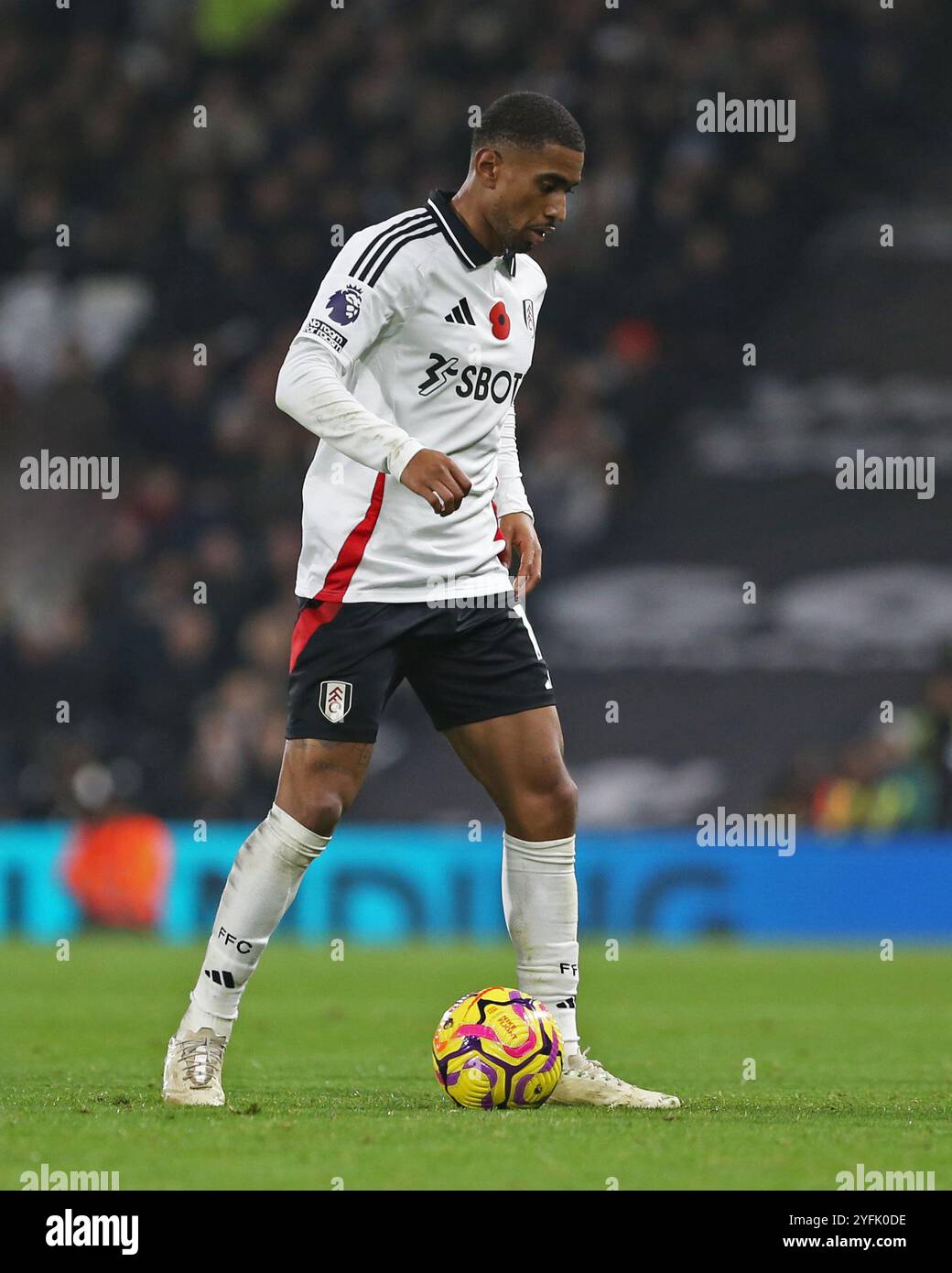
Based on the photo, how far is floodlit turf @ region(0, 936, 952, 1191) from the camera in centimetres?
398

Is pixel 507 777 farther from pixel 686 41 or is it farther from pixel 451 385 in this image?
pixel 686 41

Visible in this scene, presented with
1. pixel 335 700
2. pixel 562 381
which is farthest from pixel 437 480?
pixel 562 381

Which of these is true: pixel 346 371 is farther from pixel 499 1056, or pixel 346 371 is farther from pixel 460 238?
pixel 499 1056

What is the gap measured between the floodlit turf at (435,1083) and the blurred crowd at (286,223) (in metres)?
4.85

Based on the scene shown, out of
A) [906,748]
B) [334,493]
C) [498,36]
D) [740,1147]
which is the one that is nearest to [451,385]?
[334,493]

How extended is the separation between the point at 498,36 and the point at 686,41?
150 centimetres

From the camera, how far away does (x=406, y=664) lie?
520 cm

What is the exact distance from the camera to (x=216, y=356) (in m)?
15.9

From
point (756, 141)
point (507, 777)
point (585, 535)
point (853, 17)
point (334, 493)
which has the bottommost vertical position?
point (507, 777)

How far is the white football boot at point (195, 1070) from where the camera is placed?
491 centimetres

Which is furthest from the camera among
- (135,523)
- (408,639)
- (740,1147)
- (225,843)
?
(135,523)

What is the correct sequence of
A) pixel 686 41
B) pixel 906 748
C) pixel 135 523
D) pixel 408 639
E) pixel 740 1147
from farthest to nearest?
pixel 686 41 → pixel 135 523 → pixel 906 748 → pixel 408 639 → pixel 740 1147

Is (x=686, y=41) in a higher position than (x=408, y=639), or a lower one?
higher

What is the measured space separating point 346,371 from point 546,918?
1.46 m
